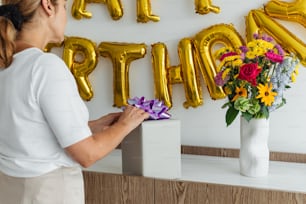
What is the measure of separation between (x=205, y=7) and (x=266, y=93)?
503 mm

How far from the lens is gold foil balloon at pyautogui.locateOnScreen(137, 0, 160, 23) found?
6.00 feet

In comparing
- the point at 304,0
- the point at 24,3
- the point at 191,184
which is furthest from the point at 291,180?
the point at 24,3

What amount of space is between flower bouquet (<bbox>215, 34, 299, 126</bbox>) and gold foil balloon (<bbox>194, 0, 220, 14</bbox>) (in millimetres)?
340

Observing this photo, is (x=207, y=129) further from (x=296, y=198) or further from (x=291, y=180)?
(x=296, y=198)

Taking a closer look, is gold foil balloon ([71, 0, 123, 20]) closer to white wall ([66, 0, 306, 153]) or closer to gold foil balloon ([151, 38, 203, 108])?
white wall ([66, 0, 306, 153])

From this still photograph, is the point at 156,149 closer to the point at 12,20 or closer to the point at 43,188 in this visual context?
the point at 43,188

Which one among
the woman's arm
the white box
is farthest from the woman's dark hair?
the white box

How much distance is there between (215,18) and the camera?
5.78ft

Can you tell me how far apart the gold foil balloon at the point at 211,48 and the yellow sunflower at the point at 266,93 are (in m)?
0.34

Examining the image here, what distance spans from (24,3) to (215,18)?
92 centimetres

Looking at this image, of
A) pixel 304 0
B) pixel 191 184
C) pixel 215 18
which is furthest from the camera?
pixel 215 18

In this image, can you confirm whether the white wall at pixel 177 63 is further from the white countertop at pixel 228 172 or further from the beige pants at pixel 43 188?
the beige pants at pixel 43 188

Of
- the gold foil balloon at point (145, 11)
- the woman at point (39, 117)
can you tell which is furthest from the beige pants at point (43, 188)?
the gold foil balloon at point (145, 11)

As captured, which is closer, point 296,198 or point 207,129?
point 296,198
